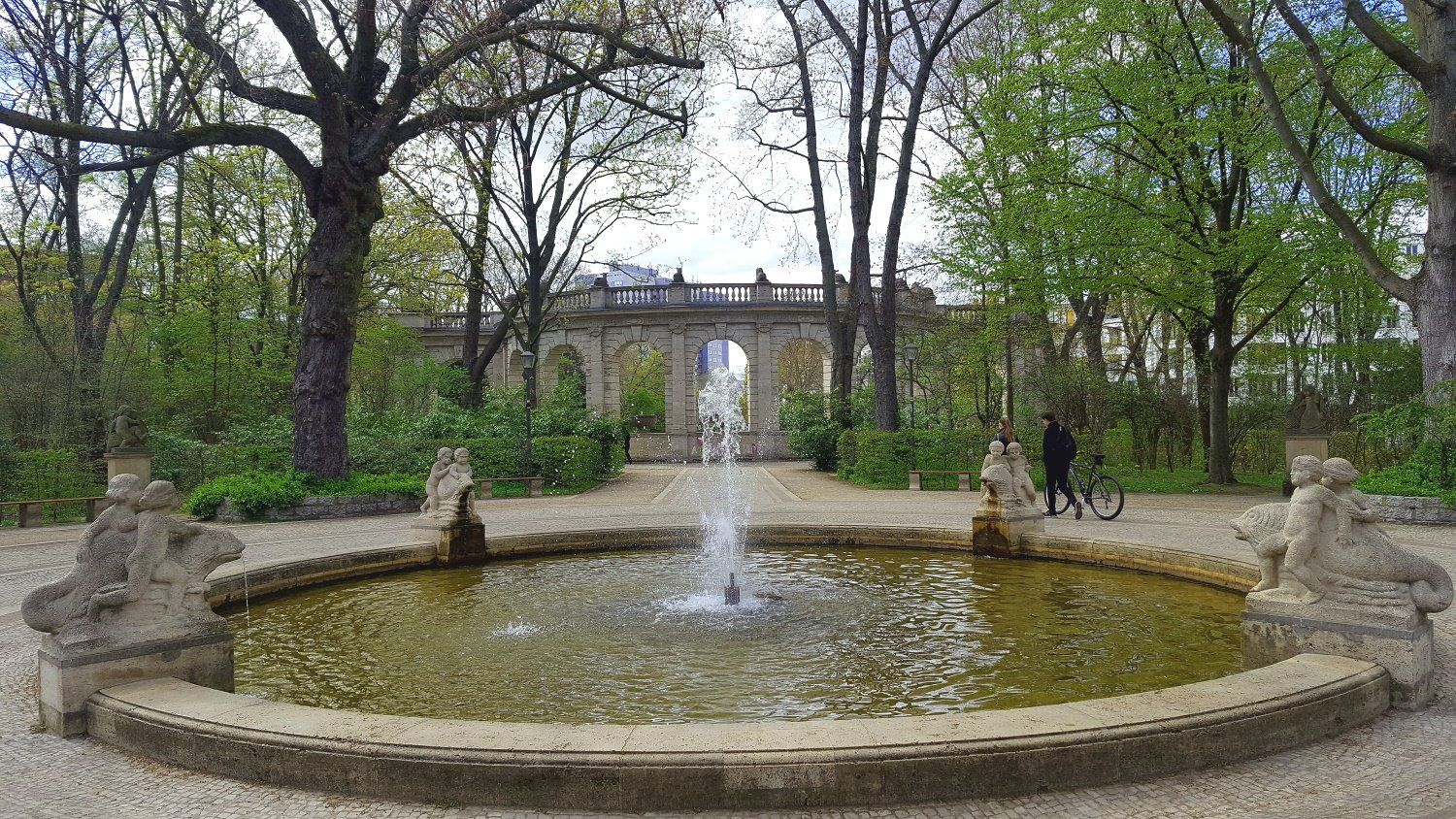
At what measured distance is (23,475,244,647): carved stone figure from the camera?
14.3 feet

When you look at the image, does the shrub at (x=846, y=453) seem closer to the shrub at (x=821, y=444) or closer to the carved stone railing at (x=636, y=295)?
the shrub at (x=821, y=444)

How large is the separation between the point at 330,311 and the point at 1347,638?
15.5m

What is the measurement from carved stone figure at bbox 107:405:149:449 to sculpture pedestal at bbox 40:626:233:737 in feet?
43.9

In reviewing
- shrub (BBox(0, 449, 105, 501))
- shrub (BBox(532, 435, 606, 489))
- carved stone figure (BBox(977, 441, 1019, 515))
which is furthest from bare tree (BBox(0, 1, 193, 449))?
carved stone figure (BBox(977, 441, 1019, 515))

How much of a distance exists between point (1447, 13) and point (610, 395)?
3221 centimetres

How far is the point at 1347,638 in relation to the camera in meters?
4.50

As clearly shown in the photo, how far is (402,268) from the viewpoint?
94.5 ft

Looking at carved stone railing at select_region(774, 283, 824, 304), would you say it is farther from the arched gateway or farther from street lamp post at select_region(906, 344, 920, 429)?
street lamp post at select_region(906, 344, 920, 429)

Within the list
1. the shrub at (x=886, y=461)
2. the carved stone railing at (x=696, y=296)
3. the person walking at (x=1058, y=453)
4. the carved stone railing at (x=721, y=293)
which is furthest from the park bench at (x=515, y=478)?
the carved stone railing at (x=721, y=293)

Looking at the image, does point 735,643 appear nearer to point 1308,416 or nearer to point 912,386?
point 1308,416

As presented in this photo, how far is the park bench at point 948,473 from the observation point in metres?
19.0

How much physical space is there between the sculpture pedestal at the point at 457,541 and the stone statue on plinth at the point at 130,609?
493cm

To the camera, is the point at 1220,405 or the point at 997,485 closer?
the point at 997,485

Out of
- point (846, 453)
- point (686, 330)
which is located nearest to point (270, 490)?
point (846, 453)
